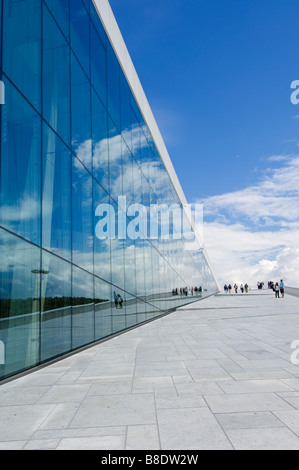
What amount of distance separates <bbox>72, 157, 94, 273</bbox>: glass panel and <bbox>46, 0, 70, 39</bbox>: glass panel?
3.49 meters

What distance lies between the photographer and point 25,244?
7852 millimetres

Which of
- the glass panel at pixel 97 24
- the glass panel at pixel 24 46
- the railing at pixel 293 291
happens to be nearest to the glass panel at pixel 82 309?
the glass panel at pixel 24 46

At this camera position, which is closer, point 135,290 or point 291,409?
point 291,409

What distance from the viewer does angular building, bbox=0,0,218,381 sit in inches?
295

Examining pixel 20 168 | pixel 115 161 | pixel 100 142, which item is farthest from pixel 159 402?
pixel 115 161

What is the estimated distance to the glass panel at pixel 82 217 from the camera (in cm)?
1065

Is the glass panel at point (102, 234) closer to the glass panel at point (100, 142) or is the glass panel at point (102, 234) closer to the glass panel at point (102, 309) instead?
the glass panel at point (102, 309)

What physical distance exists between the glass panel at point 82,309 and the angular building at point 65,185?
0.10ft

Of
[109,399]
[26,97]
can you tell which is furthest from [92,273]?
[109,399]

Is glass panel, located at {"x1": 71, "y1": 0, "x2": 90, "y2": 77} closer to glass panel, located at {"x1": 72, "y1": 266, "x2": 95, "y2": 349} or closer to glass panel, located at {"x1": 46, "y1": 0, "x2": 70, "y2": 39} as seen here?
glass panel, located at {"x1": 46, "y1": 0, "x2": 70, "y2": 39}

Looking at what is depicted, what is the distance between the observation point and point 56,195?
9.49m

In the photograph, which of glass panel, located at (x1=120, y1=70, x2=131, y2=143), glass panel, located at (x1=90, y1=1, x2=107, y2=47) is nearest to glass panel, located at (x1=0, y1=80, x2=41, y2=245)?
glass panel, located at (x1=90, y1=1, x2=107, y2=47)
